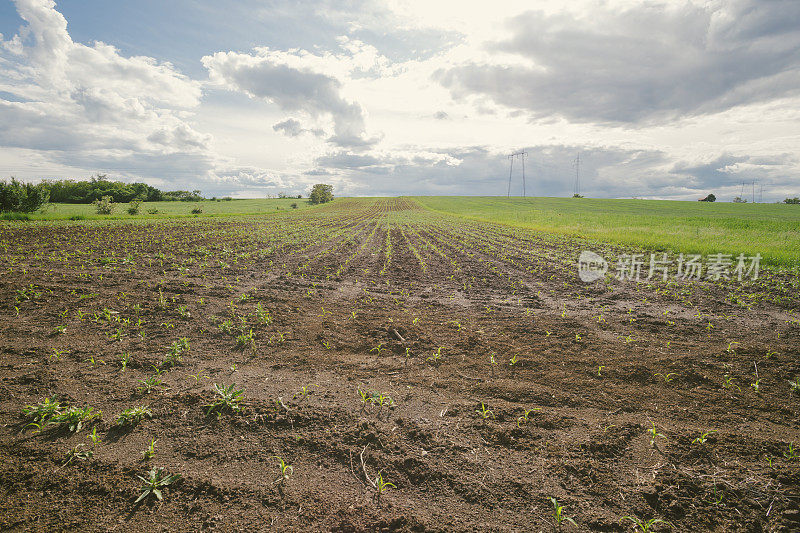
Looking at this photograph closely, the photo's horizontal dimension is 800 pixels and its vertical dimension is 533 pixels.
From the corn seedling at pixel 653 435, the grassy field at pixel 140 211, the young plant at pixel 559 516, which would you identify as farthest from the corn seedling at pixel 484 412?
the grassy field at pixel 140 211

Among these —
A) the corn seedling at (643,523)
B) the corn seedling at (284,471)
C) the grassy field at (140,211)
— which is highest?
the grassy field at (140,211)

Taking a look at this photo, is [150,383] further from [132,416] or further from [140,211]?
[140,211]

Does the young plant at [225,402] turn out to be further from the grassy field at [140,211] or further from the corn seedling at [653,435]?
the grassy field at [140,211]

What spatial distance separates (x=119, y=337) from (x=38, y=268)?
695cm

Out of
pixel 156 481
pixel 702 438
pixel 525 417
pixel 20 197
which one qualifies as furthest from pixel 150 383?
pixel 20 197

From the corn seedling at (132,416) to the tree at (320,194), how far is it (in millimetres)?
90674

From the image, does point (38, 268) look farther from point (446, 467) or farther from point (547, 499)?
point (547, 499)

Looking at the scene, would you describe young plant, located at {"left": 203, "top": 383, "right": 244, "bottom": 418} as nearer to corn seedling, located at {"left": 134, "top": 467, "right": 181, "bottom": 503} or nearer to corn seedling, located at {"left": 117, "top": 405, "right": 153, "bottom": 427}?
corn seedling, located at {"left": 117, "top": 405, "right": 153, "bottom": 427}

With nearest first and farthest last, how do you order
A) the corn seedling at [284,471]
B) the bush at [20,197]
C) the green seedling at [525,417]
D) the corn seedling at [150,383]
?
the corn seedling at [284,471] → the green seedling at [525,417] → the corn seedling at [150,383] → the bush at [20,197]

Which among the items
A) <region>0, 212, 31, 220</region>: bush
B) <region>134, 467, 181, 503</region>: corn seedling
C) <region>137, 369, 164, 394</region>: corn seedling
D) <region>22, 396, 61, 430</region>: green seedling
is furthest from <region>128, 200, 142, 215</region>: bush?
<region>134, 467, 181, 503</region>: corn seedling

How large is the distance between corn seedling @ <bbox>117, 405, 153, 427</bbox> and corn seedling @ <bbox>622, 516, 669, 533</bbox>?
4.59m

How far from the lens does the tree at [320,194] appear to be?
9154 centimetres

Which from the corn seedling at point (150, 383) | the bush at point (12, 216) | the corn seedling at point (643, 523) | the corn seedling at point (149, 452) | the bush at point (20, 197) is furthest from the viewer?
the bush at point (20, 197)

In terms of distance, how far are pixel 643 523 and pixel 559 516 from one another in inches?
25.2
